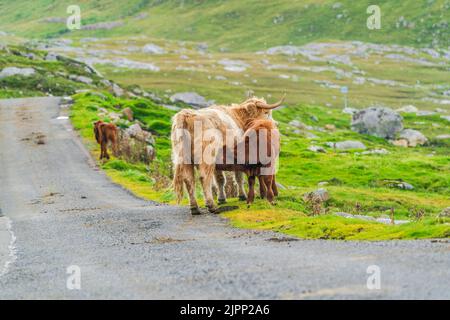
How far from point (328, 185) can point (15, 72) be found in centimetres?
6051

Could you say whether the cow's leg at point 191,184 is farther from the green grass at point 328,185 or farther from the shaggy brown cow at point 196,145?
the green grass at point 328,185

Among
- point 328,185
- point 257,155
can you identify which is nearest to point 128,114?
point 328,185

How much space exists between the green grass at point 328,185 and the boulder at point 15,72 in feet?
67.0

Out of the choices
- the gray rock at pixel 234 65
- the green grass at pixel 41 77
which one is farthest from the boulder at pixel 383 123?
the gray rock at pixel 234 65

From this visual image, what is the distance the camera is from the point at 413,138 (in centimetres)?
7781

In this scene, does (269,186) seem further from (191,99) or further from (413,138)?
(191,99)

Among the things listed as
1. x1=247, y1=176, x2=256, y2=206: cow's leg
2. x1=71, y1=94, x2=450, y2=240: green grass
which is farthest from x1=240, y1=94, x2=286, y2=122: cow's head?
x1=71, y1=94, x2=450, y2=240: green grass

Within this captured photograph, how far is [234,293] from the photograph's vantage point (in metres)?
10.1

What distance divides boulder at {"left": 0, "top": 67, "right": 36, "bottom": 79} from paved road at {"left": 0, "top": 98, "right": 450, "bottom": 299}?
67.0m

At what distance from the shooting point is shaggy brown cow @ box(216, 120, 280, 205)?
21.0m

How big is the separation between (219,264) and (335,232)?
4.27 meters

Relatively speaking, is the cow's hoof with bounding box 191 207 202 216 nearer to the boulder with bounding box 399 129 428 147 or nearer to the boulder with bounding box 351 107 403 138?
the boulder with bounding box 399 129 428 147

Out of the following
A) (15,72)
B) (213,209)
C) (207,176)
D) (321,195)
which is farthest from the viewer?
(15,72)
